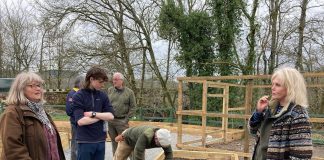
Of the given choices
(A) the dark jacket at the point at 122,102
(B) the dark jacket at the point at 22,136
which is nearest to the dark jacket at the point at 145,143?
(B) the dark jacket at the point at 22,136

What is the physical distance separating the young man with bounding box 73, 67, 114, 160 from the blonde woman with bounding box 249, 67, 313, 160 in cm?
176

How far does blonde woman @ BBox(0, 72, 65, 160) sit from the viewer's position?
2.35 meters

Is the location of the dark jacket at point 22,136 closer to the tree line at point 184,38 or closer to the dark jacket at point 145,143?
the dark jacket at point 145,143

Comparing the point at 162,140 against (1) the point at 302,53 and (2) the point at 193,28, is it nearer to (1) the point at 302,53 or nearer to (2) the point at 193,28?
(2) the point at 193,28

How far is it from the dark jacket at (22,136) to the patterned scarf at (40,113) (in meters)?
0.05

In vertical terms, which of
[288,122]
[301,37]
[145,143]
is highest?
[301,37]

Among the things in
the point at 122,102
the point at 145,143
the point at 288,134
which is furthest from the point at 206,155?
the point at 288,134

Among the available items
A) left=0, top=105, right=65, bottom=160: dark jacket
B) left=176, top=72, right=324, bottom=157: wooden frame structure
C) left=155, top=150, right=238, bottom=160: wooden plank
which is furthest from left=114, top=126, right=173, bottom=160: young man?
left=176, top=72, right=324, bottom=157: wooden frame structure

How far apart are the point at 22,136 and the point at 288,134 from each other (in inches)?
66.7

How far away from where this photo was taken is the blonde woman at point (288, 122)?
7.45ft

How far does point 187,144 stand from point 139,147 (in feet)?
13.1

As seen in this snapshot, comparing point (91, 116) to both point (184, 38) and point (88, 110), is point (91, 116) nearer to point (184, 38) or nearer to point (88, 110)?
point (88, 110)

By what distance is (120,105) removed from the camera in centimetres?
578

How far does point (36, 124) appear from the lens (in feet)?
8.21
